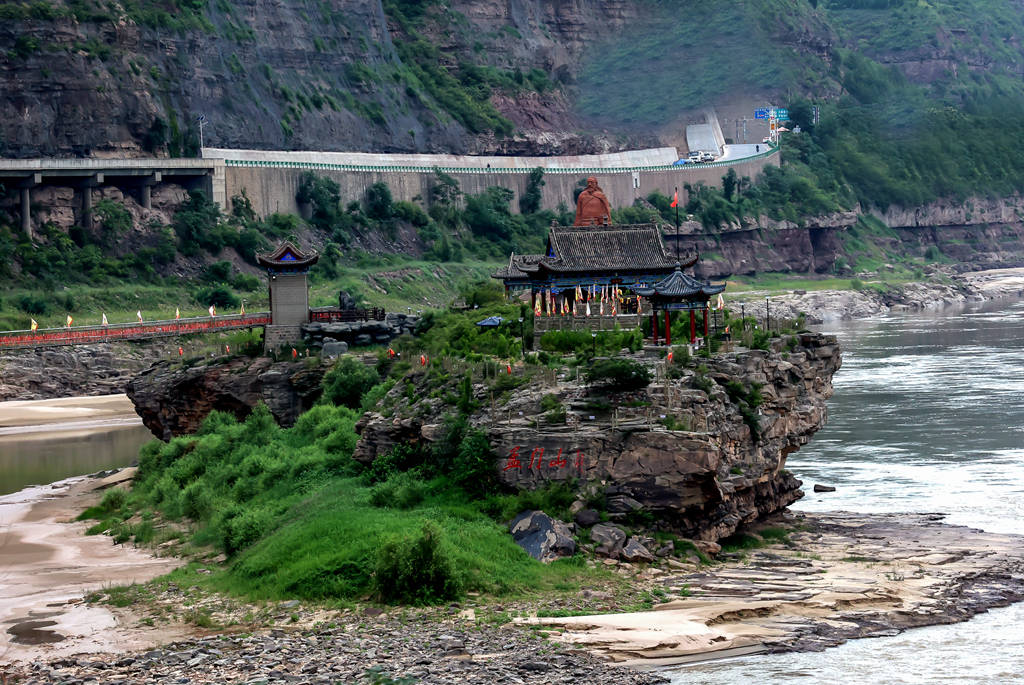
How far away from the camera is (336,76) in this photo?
140m

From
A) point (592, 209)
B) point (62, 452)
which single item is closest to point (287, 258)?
point (592, 209)

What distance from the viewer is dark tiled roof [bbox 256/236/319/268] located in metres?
65.4

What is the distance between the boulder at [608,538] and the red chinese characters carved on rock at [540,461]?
177 cm

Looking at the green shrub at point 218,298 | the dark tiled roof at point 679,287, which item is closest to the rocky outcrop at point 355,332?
A: the dark tiled roof at point 679,287

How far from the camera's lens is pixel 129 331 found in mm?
77562

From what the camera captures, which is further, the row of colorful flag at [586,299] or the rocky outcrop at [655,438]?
the row of colorful flag at [586,299]

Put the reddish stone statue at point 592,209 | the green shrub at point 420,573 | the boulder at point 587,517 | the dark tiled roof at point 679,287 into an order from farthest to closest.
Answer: the reddish stone statue at point 592,209, the dark tiled roof at point 679,287, the boulder at point 587,517, the green shrub at point 420,573

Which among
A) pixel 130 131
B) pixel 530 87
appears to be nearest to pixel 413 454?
pixel 130 131

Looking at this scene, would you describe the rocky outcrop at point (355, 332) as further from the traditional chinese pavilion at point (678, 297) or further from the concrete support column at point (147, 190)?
the concrete support column at point (147, 190)

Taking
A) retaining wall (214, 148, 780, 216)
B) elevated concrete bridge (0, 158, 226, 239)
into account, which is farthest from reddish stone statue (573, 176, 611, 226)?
retaining wall (214, 148, 780, 216)

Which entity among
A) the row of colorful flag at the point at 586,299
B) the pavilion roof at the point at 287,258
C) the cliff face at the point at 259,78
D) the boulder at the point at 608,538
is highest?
the cliff face at the point at 259,78

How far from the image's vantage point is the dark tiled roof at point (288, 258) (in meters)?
65.4

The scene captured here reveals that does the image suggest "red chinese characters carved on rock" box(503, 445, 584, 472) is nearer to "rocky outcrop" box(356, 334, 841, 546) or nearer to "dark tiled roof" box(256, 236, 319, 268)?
"rocky outcrop" box(356, 334, 841, 546)

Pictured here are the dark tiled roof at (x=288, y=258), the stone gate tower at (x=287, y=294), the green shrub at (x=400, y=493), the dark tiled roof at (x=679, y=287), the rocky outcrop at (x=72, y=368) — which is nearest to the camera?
the green shrub at (x=400, y=493)
